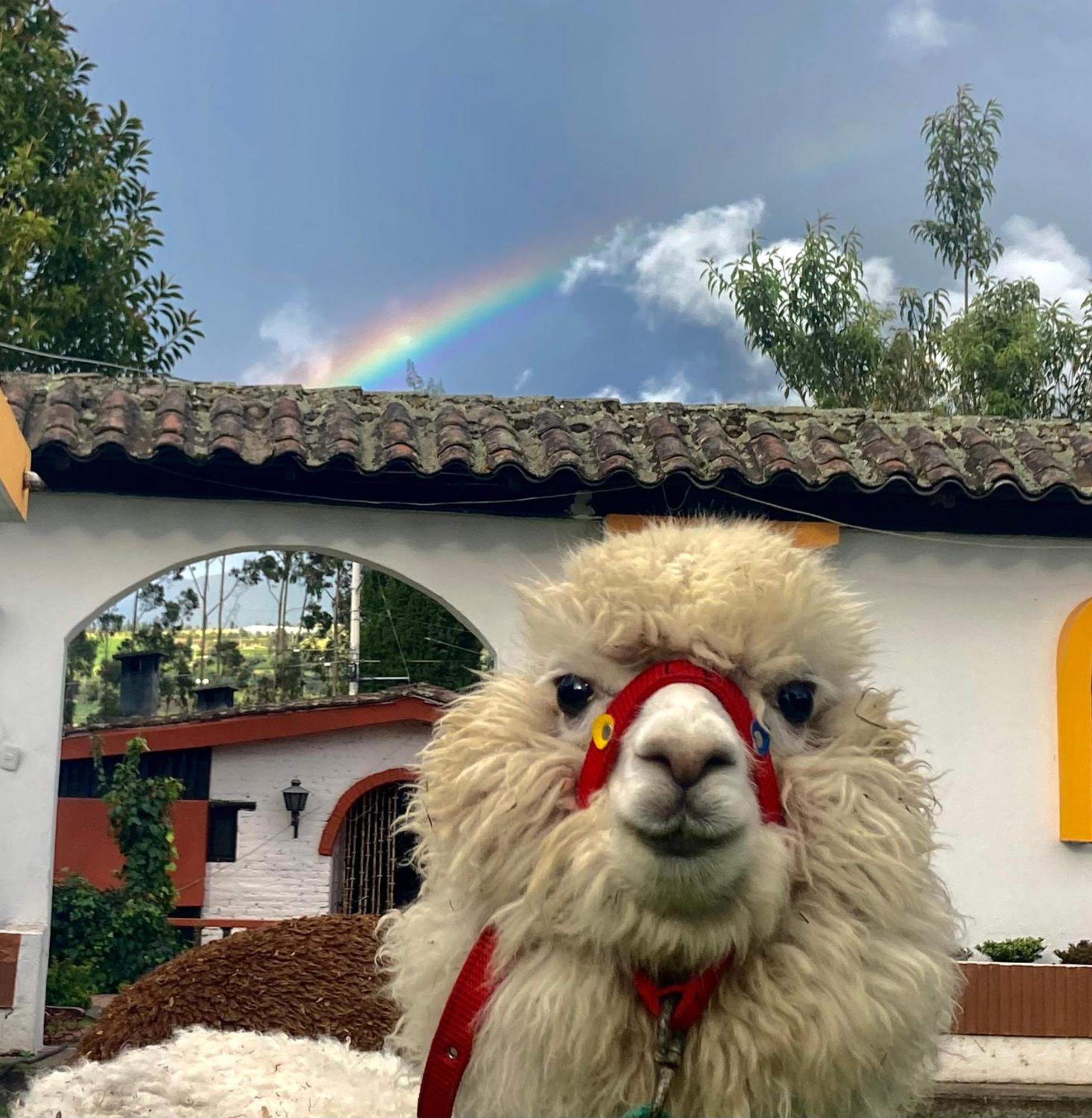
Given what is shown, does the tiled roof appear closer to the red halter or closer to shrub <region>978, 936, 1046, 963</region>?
shrub <region>978, 936, 1046, 963</region>

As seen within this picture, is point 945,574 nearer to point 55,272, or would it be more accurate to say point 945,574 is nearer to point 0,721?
point 0,721

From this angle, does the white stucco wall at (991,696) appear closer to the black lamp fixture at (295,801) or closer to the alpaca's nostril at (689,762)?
the alpaca's nostril at (689,762)

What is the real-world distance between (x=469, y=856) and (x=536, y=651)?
296 mm

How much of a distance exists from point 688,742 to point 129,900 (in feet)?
33.8

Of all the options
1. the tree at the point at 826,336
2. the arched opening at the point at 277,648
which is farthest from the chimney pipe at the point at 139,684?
the tree at the point at 826,336

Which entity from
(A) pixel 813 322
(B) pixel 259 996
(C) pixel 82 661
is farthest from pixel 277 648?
(B) pixel 259 996

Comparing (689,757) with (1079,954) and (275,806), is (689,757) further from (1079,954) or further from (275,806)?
(275,806)

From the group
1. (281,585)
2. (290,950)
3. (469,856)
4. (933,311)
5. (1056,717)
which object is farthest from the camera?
(281,585)

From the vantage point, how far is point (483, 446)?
586 cm

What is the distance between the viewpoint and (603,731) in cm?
142

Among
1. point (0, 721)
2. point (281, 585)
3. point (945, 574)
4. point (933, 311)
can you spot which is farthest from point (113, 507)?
point (281, 585)

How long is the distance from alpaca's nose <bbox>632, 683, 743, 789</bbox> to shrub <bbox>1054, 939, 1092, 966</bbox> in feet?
18.6

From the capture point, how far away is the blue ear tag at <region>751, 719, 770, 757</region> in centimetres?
141

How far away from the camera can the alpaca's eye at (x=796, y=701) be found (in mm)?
1495
